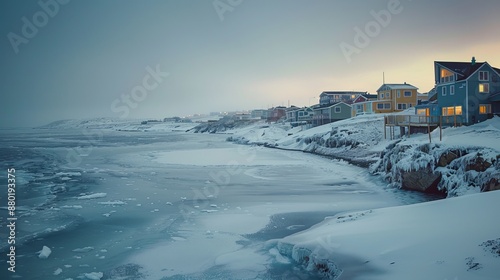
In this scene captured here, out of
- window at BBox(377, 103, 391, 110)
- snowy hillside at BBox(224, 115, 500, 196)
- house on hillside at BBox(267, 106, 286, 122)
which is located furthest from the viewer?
house on hillside at BBox(267, 106, 286, 122)

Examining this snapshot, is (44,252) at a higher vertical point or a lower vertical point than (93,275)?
higher

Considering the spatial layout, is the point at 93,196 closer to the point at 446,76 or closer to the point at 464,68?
the point at 446,76

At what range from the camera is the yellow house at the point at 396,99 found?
6756 cm

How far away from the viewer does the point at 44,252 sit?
12258mm

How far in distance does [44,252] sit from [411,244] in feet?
41.7

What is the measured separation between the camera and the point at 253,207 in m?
19.4

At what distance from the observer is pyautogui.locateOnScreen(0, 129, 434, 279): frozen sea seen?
1135 cm

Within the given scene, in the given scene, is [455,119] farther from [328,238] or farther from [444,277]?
[444,277]

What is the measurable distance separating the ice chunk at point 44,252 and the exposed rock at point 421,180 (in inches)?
867

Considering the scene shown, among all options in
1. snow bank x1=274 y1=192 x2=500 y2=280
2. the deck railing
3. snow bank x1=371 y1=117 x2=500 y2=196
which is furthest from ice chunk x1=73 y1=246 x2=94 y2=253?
the deck railing

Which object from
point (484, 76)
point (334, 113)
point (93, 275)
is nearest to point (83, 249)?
point (93, 275)

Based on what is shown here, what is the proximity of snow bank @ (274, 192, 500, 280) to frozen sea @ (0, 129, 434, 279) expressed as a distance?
0.66m

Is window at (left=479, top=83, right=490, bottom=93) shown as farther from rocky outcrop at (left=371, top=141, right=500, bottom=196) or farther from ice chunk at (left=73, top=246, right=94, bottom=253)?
ice chunk at (left=73, top=246, right=94, bottom=253)

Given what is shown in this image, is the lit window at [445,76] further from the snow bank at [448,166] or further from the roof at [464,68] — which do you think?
the snow bank at [448,166]
